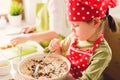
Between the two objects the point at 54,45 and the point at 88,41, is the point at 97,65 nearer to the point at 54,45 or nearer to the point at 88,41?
the point at 88,41

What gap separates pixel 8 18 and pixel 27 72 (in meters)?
1.00

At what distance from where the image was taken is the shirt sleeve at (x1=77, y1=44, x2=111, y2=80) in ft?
2.88

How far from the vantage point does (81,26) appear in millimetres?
901

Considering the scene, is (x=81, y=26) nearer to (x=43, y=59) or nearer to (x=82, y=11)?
(x=82, y=11)

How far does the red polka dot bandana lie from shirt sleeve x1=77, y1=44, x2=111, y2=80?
0.47 ft

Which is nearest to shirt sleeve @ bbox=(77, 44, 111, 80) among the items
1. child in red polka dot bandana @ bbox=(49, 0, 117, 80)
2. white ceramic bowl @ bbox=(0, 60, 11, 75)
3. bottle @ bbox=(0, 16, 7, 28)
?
child in red polka dot bandana @ bbox=(49, 0, 117, 80)

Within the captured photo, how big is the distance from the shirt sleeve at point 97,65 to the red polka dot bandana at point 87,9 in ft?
0.47

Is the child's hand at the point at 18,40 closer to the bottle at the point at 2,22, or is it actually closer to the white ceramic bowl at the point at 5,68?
the white ceramic bowl at the point at 5,68

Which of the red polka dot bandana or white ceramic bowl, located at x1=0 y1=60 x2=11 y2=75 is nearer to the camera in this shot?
the red polka dot bandana

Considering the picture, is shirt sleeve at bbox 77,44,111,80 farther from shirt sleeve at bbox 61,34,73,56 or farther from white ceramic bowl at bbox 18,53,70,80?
shirt sleeve at bbox 61,34,73,56

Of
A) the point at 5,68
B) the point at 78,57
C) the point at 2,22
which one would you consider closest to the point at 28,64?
the point at 5,68

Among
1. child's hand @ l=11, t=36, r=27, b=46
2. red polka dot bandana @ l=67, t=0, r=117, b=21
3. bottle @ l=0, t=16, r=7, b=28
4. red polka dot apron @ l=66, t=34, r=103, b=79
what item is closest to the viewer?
red polka dot bandana @ l=67, t=0, r=117, b=21

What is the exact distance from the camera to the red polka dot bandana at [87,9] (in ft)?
2.75

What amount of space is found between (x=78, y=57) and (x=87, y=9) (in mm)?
225
